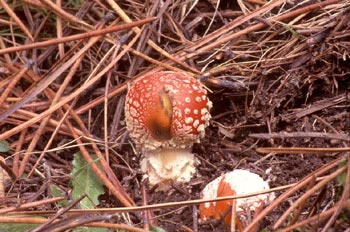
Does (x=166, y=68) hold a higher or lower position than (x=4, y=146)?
higher

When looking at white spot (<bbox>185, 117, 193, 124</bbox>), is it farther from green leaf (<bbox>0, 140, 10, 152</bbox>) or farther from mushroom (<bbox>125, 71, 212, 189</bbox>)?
green leaf (<bbox>0, 140, 10, 152</bbox>)

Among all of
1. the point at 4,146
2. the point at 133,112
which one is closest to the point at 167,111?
the point at 133,112

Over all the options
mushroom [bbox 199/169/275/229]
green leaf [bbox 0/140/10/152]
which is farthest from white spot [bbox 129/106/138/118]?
green leaf [bbox 0/140/10/152]

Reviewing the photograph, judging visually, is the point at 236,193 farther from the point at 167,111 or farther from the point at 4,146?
the point at 4,146

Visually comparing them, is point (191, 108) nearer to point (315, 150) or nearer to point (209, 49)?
Answer: point (209, 49)

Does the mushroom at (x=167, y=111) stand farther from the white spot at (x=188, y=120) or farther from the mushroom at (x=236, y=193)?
the mushroom at (x=236, y=193)

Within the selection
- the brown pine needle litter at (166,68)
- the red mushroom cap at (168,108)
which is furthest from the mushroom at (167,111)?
the brown pine needle litter at (166,68)

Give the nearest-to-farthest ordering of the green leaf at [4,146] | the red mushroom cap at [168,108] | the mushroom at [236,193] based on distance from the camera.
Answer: the mushroom at [236,193] < the red mushroom cap at [168,108] < the green leaf at [4,146]
